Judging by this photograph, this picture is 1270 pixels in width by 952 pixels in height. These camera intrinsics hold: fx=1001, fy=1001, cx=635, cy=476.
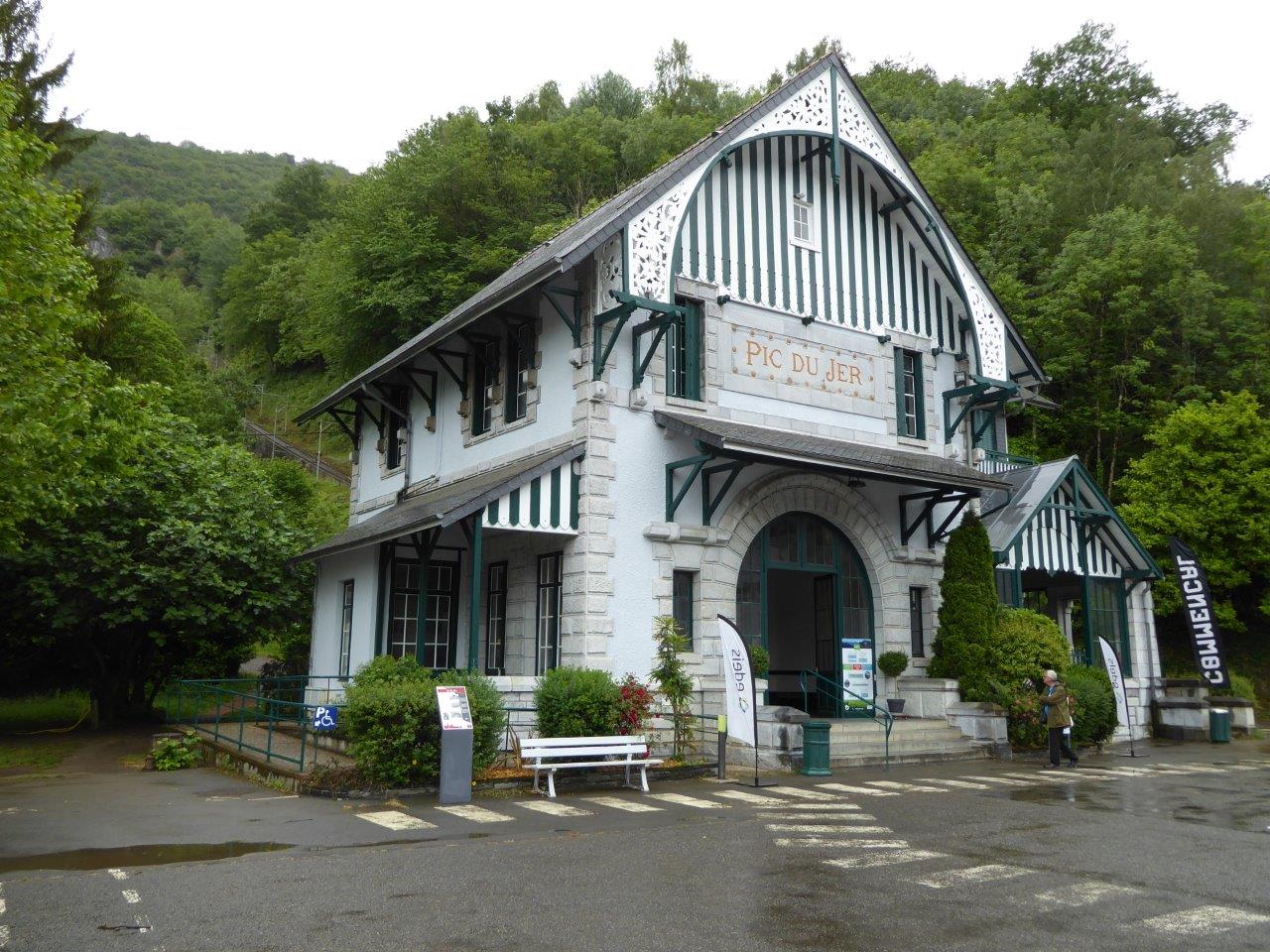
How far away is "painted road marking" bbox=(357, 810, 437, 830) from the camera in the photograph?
9711 millimetres

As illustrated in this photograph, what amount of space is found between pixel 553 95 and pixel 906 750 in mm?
48020

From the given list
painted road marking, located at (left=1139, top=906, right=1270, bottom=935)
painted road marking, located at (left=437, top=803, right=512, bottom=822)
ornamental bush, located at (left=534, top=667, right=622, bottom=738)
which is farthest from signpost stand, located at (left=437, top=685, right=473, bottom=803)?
painted road marking, located at (left=1139, top=906, right=1270, bottom=935)

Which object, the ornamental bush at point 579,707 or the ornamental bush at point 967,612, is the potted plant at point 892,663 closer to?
the ornamental bush at point 967,612

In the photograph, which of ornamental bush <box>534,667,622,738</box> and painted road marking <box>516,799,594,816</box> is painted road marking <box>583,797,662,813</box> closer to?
painted road marking <box>516,799,594,816</box>

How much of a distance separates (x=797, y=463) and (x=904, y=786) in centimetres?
481

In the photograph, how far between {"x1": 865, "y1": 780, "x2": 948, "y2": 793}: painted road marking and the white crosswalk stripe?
187cm

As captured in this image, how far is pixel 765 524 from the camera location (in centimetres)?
1680

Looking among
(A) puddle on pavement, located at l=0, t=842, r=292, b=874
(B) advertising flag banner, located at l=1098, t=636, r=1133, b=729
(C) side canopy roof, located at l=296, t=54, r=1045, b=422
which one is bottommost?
(A) puddle on pavement, located at l=0, t=842, r=292, b=874

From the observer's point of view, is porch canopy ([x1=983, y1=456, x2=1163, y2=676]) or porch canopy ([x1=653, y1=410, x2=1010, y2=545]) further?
porch canopy ([x1=983, y1=456, x2=1163, y2=676])

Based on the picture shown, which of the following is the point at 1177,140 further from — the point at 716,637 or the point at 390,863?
the point at 390,863

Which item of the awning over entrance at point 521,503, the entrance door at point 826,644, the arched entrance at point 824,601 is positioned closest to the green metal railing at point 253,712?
the awning over entrance at point 521,503

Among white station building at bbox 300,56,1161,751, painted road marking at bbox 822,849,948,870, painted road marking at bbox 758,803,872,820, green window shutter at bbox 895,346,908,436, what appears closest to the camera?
painted road marking at bbox 822,849,948,870

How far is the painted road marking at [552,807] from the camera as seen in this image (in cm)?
1055

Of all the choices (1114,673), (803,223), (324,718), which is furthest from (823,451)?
(324,718)
